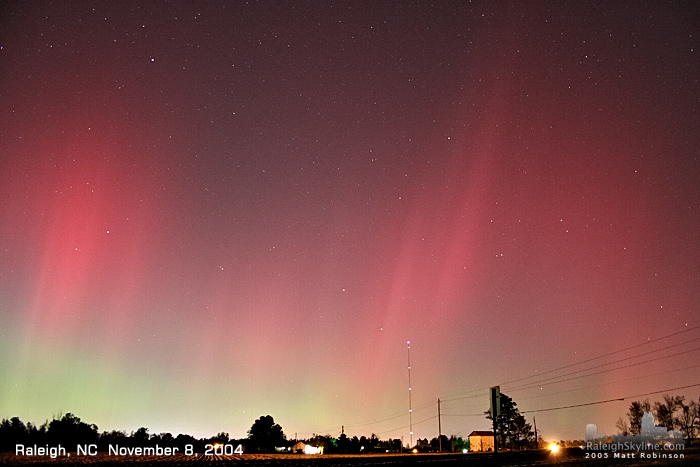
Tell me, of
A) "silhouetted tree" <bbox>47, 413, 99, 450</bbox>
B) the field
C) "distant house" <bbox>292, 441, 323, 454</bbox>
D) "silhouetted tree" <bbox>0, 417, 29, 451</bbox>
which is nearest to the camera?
the field

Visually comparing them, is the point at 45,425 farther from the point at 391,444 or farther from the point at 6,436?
the point at 391,444

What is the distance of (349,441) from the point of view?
146 metres

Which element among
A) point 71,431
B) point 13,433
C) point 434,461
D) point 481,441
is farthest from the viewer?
point 481,441

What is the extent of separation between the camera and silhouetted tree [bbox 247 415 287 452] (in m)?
165

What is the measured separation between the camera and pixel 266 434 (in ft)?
554

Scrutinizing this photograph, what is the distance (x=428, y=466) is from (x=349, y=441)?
124570 mm

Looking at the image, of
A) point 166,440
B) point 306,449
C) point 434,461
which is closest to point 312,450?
point 306,449

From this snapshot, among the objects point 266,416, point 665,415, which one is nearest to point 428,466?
point 665,415

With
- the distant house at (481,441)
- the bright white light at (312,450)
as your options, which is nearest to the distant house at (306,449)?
the bright white light at (312,450)

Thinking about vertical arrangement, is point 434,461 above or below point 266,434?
above

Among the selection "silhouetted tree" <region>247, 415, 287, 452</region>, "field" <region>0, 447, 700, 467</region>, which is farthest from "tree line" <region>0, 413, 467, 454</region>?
"field" <region>0, 447, 700, 467</region>

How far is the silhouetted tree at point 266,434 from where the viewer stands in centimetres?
16462

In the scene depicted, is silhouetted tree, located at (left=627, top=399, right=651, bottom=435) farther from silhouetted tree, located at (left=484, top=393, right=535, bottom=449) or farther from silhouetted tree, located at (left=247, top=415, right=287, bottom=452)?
silhouetted tree, located at (left=247, top=415, right=287, bottom=452)

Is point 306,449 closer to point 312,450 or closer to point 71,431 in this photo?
point 312,450
